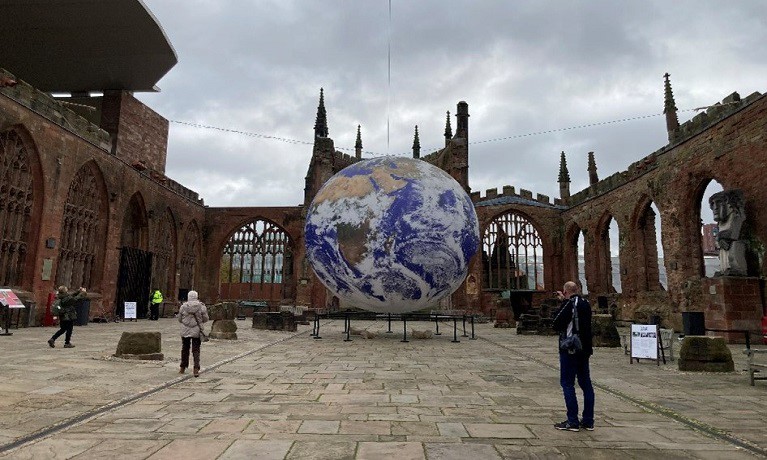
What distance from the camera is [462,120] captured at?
2812cm

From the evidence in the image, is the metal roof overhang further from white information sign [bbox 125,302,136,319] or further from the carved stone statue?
the carved stone statue

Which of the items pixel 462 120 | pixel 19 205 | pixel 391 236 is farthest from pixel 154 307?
pixel 462 120

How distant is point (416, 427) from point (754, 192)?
15.5 metres

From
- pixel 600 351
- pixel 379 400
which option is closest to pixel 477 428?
pixel 379 400

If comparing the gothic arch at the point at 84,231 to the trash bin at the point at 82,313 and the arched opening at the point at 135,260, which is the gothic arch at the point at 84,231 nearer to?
the trash bin at the point at 82,313

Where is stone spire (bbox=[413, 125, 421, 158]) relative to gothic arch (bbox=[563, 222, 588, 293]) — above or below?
above

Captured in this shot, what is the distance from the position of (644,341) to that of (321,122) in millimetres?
24962

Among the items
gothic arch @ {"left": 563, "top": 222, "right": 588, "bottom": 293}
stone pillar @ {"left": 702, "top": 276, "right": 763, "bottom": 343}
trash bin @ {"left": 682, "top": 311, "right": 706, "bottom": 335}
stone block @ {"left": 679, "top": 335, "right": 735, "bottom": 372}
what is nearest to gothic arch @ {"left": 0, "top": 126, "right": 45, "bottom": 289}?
stone block @ {"left": 679, "top": 335, "right": 735, "bottom": 372}

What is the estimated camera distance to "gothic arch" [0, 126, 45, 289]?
15.1 metres

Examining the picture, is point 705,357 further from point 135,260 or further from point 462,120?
point 135,260

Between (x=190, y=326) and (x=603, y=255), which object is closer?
(x=190, y=326)

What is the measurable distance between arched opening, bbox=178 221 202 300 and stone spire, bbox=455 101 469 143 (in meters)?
17.9

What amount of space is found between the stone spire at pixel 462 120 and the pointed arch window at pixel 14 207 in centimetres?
2092

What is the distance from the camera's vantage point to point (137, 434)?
13.5ft
